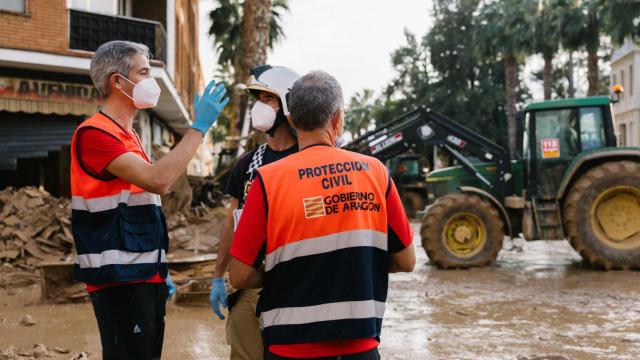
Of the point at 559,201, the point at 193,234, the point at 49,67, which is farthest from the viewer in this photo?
the point at 49,67

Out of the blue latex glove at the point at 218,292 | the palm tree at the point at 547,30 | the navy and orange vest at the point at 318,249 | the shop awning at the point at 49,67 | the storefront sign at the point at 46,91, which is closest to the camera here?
the navy and orange vest at the point at 318,249

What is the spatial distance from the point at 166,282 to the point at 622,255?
354 inches

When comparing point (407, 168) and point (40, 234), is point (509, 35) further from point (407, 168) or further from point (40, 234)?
point (40, 234)

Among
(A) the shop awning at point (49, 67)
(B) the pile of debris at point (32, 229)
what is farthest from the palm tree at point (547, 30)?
(B) the pile of debris at point (32, 229)

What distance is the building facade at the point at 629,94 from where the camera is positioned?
134ft

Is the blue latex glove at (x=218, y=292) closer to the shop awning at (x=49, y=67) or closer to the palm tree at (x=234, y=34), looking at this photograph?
the shop awning at (x=49, y=67)

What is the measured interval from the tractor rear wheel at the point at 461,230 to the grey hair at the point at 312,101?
856 cm

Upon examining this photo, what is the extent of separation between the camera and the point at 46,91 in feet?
46.2

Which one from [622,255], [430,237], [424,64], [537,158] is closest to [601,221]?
[622,255]

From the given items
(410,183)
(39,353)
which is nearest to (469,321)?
(39,353)

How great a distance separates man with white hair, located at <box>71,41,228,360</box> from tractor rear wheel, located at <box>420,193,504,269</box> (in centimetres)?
819

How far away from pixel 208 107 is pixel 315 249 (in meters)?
1.26

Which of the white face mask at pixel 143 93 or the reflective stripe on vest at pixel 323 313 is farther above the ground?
the white face mask at pixel 143 93

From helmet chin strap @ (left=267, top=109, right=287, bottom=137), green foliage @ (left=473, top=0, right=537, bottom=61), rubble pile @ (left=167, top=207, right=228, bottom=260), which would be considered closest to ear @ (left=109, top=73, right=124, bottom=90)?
helmet chin strap @ (left=267, top=109, right=287, bottom=137)
